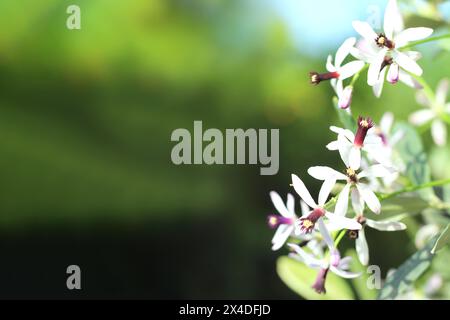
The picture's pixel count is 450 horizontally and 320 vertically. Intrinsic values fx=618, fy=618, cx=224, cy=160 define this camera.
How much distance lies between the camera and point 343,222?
0.31m

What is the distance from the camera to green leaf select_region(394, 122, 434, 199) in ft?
1.38

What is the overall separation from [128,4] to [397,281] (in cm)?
184

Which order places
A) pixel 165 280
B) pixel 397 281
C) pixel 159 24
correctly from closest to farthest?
pixel 397 281 → pixel 165 280 → pixel 159 24

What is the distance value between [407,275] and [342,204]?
3.6 inches

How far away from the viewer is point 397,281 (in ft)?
1.25

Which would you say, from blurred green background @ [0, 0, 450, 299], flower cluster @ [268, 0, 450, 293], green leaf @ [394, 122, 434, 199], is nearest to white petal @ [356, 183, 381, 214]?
flower cluster @ [268, 0, 450, 293]

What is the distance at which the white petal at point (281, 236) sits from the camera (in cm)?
36

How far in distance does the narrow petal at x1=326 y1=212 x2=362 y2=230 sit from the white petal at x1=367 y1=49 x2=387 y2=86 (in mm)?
70

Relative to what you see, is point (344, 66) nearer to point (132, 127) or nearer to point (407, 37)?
point (407, 37)

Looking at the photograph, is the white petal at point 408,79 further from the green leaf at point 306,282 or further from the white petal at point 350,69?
the green leaf at point 306,282

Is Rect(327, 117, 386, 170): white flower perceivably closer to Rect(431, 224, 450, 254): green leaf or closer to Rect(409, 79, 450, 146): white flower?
Rect(431, 224, 450, 254): green leaf

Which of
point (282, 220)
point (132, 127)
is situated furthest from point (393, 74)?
point (132, 127)
